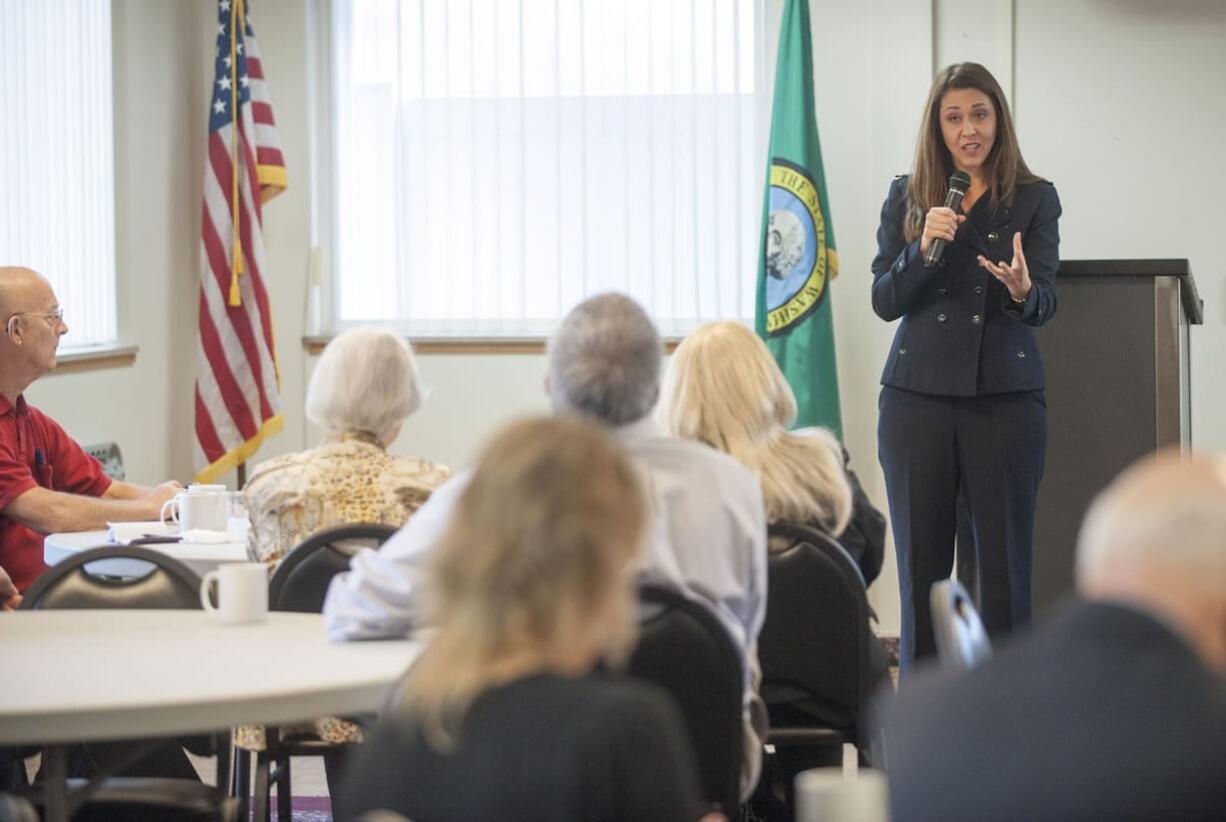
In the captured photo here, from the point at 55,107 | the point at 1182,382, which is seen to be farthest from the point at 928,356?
the point at 55,107

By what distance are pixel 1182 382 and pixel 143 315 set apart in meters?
3.84

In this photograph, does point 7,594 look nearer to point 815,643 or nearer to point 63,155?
point 815,643

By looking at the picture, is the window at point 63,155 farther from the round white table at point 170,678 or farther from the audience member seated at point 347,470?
the round white table at point 170,678

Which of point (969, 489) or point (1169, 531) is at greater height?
point (1169, 531)

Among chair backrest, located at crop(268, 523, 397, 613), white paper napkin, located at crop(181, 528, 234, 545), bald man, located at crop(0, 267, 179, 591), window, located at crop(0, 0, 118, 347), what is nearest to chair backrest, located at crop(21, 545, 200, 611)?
chair backrest, located at crop(268, 523, 397, 613)

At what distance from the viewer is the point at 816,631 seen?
2.83m

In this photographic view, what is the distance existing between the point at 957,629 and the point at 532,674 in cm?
75

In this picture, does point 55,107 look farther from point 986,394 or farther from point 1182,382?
point 1182,382

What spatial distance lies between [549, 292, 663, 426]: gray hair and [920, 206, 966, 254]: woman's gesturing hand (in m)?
1.46

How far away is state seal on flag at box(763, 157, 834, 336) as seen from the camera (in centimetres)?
597

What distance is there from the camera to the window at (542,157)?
6375mm

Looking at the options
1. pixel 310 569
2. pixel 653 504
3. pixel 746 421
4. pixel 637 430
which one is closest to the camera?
pixel 653 504

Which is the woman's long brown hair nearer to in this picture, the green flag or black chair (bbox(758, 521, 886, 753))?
black chair (bbox(758, 521, 886, 753))

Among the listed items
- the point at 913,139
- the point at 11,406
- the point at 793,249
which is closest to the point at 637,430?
the point at 11,406
